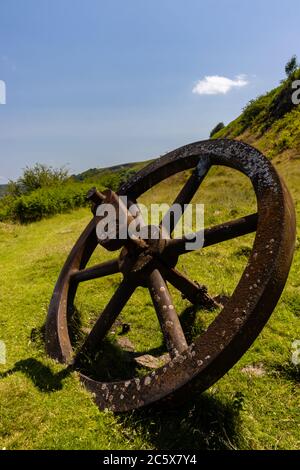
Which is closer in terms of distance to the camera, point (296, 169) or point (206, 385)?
point (206, 385)

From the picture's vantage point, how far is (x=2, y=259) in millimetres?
11000

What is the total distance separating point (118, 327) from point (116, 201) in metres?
2.12

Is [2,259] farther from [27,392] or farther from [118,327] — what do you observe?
[27,392]

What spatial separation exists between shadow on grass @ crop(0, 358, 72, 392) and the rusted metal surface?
0.19 m

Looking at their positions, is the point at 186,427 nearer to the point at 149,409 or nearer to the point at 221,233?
the point at 149,409

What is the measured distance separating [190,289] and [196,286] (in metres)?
0.09

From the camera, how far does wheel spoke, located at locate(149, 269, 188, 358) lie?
10.4ft

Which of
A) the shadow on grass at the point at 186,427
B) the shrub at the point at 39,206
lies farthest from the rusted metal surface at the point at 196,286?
the shrub at the point at 39,206

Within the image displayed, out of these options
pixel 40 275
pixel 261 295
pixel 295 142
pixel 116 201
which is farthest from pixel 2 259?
pixel 295 142

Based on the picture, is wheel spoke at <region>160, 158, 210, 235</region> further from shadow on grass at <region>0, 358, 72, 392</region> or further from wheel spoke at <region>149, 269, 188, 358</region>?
shadow on grass at <region>0, 358, 72, 392</region>

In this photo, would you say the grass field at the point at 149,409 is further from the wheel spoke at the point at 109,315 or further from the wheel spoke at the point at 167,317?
the wheel spoke at the point at 167,317

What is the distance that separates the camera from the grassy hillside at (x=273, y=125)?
21.5 metres

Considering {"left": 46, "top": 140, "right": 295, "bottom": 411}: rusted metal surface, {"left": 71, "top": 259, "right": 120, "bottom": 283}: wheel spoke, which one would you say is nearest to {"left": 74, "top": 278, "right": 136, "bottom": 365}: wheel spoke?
{"left": 46, "top": 140, "right": 295, "bottom": 411}: rusted metal surface

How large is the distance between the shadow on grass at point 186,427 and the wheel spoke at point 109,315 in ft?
3.27
